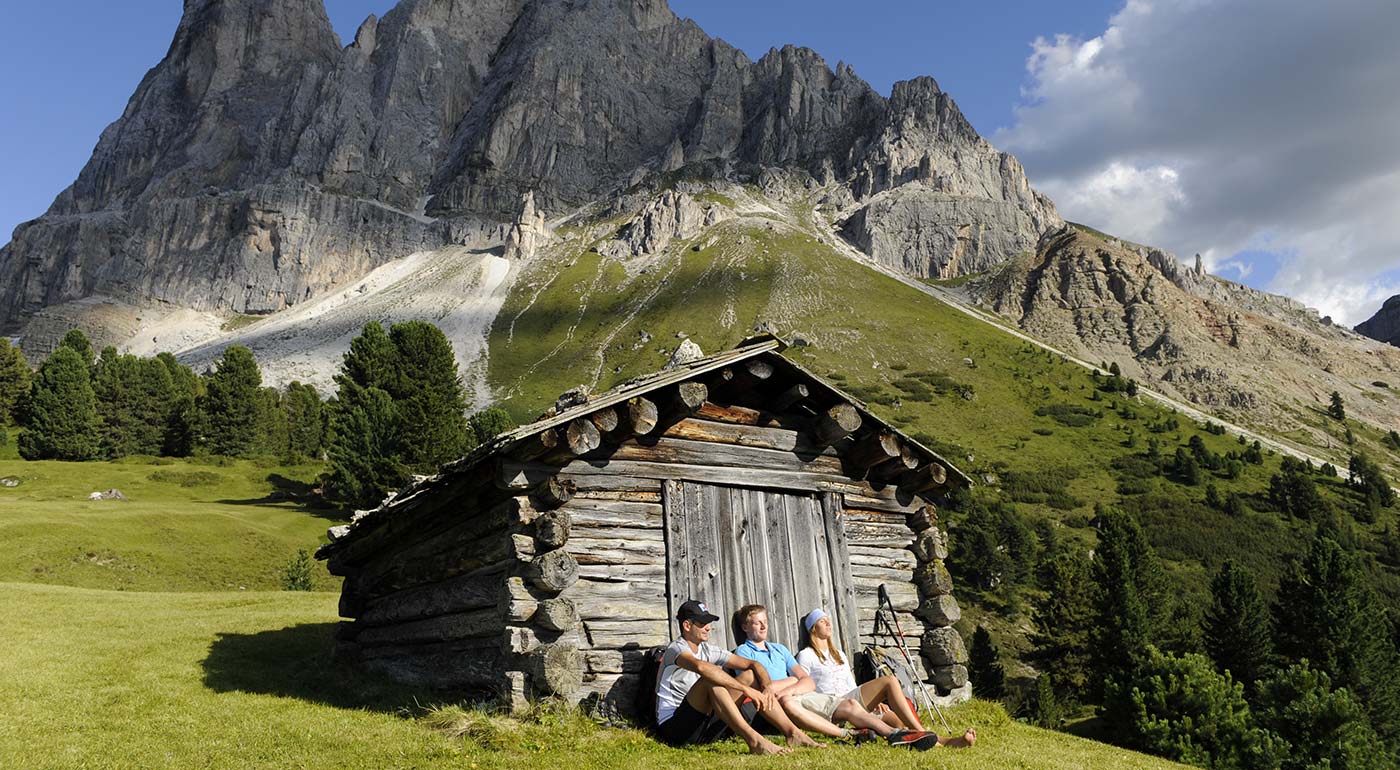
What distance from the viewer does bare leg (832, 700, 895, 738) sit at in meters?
8.52

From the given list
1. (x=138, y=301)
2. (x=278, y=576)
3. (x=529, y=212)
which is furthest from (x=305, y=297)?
(x=278, y=576)

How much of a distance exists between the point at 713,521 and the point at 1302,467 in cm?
10962

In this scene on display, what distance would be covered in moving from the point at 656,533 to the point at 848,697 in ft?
10.2

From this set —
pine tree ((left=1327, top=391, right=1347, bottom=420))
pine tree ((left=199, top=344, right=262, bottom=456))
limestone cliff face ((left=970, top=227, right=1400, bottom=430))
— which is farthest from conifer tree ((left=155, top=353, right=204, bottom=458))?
pine tree ((left=1327, top=391, right=1347, bottom=420))

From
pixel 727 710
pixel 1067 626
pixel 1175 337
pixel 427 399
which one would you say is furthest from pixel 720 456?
pixel 1175 337

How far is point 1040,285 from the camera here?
163 m

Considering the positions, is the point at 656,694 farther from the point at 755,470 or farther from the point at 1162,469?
the point at 1162,469

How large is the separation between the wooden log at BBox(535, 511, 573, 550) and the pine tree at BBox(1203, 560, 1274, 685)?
45374 mm

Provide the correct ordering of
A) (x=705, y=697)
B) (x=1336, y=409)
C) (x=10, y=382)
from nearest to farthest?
1. (x=705, y=697)
2. (x=10, y=382)
3. (x=1336, y=409)

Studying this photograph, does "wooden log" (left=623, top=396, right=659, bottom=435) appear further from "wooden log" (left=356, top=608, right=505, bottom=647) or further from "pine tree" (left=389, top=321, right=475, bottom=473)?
"pine tree" (left=389, top=321, right=475, bottom=473)

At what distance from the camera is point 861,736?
8570 millimetres

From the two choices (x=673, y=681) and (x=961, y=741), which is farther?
(x=961, y=741)

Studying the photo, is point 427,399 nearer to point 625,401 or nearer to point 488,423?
point 488,423

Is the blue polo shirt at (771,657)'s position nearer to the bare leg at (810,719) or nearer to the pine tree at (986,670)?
the bare leg at (810,719)
